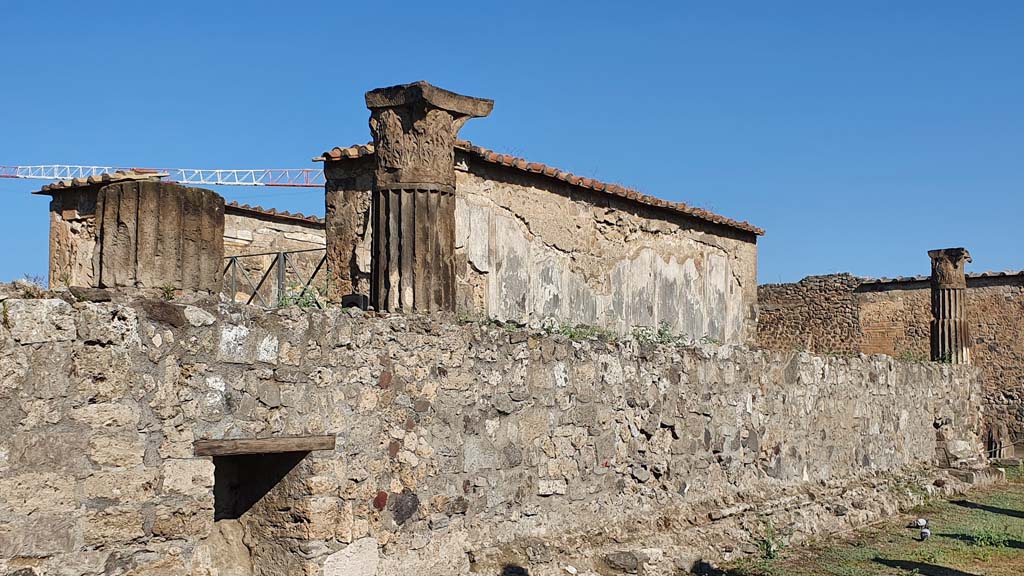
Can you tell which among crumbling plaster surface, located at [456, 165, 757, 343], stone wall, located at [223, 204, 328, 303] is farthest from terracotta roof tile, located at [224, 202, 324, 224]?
crumbling plaster surface, located at [456, 165, 757, 343]

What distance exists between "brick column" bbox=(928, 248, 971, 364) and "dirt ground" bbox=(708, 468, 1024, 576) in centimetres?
502

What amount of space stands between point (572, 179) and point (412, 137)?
408 centimetres

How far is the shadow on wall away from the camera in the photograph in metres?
5.59

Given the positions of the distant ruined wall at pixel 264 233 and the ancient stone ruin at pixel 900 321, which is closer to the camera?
the distant ruined wall at pixel 264 233

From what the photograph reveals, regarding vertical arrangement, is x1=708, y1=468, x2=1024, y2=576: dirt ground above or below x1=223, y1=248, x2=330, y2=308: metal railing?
below

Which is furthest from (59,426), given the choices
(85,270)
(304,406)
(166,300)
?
(85,270)

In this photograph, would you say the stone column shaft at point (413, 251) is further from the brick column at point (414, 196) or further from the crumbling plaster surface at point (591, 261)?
the crumbling plaster surface at point (591, 261)

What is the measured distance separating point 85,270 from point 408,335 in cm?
713

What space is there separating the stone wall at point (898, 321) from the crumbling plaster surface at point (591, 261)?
31.0ft

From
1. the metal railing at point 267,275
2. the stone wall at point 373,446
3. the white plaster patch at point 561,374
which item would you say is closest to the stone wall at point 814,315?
Result: the metal railing at point 267,275

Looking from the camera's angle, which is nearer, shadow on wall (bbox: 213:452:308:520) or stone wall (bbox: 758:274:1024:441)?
shadow on wall (bbox: 213:452:308:520)

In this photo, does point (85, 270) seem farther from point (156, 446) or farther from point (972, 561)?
point (972, 561)

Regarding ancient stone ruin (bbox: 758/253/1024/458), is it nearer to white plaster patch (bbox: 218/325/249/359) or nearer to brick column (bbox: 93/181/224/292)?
white plaster patch (bbox: 218/325/249/359)

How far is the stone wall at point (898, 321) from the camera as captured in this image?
2212 centimetres
